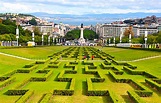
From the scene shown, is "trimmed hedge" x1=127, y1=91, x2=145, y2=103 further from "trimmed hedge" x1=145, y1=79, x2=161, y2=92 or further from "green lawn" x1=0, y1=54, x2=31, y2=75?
"green lawn" x1=0, y1=54, x2=31, y2=75

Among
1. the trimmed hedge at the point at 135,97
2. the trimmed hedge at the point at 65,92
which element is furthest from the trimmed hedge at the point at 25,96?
the trimmed hedge at the point at 135,97

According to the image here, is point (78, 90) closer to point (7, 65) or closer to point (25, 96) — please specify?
point (25, 96)

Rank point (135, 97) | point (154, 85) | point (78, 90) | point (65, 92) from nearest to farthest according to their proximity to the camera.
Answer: point (135, 97)
point (65, 92)
point (78, 90)
point (154, 85)

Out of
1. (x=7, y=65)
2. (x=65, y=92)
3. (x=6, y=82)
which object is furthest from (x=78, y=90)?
(x=7, y=65)

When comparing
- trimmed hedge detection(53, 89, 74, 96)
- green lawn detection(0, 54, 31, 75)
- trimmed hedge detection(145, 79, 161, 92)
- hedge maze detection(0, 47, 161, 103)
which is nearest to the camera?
hedge maze detection(0, 47, 161, 103)

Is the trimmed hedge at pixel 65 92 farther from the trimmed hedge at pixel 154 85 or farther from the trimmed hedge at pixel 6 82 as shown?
the trimmed hedge at pixel 154 85

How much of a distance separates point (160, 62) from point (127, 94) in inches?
684

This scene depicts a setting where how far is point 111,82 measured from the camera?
21328 mm

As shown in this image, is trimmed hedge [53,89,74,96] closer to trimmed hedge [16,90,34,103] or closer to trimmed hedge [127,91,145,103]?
trimmed hedge [16,90,34,103]

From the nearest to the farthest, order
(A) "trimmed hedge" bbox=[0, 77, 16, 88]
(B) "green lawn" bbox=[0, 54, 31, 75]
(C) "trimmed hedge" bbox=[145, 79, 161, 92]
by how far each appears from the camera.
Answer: (C) "trimmed hedge" bbox=[145, 79, 161, 92] < (A) "trimmed hedge" bbox=[0, 77, 16, 88] < (B) "green lawn" bbox=[0, 54, 31, 75]

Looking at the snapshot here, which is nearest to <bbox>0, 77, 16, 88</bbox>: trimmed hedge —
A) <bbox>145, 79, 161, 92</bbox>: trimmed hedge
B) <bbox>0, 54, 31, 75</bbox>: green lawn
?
<bbox>0, 54, 31, 75</bbox>: green lawn

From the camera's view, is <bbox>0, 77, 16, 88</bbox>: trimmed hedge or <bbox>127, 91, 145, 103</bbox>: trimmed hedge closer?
<bbox>127, 91, 145, 103</bbox>: trimmed hedge

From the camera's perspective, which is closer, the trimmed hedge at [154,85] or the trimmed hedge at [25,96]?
the trimmed hedge at [25,96]

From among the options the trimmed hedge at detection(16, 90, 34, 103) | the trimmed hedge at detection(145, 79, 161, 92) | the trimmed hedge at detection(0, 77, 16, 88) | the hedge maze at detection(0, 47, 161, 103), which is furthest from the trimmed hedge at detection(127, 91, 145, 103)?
the trimmed hedge at detection(0, 77, 16, 88)
